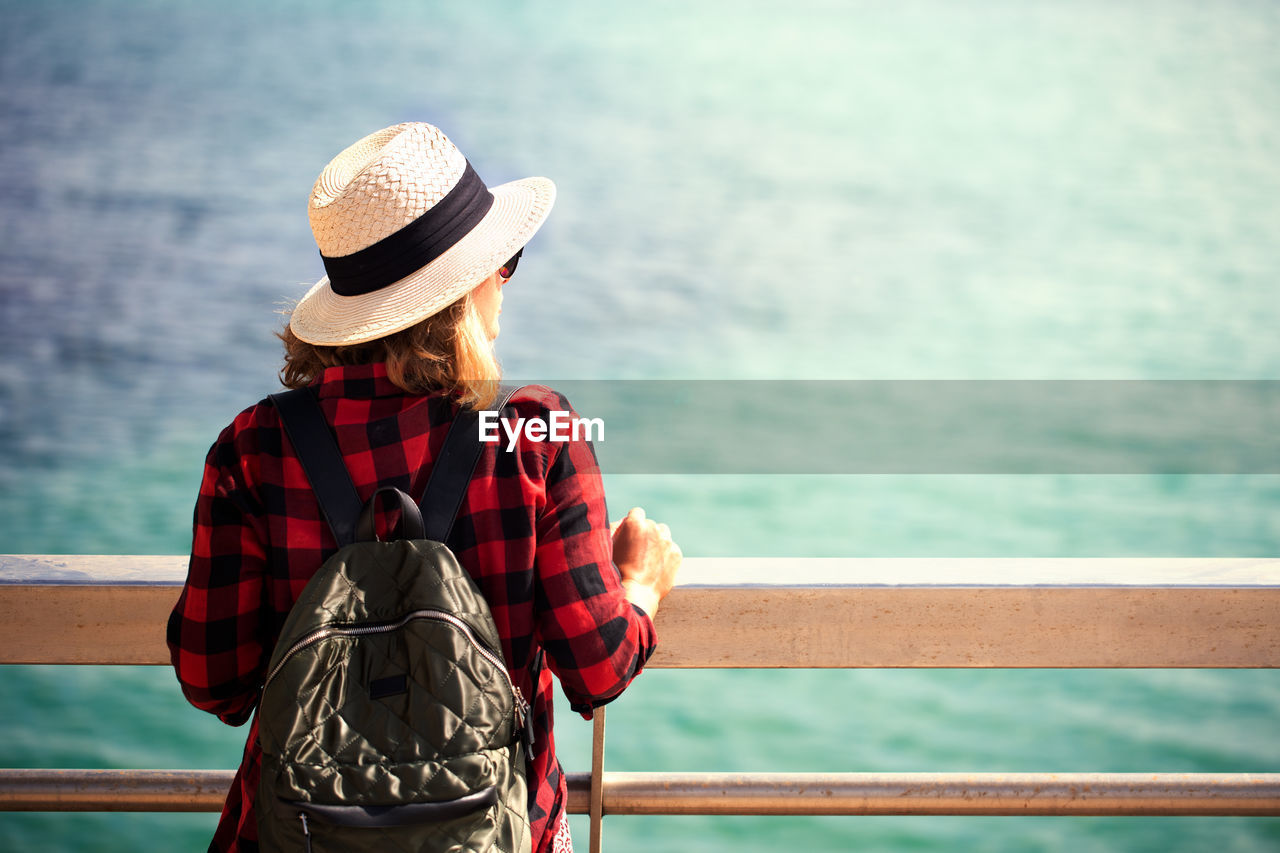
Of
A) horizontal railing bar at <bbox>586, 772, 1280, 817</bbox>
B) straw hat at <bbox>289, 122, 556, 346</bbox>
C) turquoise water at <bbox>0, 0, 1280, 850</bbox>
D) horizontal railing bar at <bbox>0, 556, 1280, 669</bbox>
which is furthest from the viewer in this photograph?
turquoise water at <bbox>0, 0, 1280, 850</bbox>

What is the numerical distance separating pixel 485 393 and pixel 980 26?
16839 millimetres

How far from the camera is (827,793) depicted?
4.11 feet

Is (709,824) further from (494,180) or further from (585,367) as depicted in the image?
(494,180)

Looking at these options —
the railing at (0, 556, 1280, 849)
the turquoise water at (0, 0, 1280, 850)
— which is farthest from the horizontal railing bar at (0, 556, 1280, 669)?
the turquoise water at (0, 0, 1280, 850)

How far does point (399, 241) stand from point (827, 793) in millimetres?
805

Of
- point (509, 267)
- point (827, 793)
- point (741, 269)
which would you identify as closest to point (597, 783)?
point (827, 793)

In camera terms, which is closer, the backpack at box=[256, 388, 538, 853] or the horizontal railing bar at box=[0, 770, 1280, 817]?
the backpack at box=[256, 388, 538, 853]

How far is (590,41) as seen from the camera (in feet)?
52.3

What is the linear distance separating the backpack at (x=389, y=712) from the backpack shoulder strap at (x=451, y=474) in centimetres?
2

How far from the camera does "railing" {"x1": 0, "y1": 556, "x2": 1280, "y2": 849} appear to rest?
1.15 m

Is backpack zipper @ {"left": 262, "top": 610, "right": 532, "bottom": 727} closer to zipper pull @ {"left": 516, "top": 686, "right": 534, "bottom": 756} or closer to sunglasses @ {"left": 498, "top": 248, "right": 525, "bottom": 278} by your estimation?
zipper pull @ {"left": 516, "top": 686, "right": 534, "bottom": 756}

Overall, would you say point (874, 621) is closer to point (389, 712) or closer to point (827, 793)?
point (827, 793)

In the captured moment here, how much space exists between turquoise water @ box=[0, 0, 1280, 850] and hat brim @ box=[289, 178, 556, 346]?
12.7 ft

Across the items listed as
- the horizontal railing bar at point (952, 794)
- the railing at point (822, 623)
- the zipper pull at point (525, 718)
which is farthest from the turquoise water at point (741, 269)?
the zipper pull at point (525, 718)
